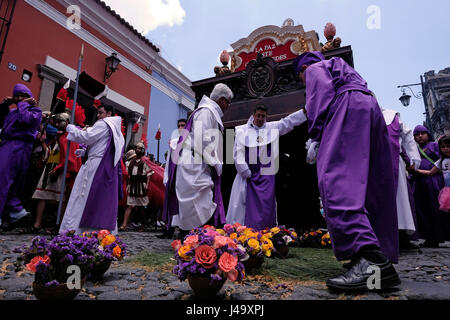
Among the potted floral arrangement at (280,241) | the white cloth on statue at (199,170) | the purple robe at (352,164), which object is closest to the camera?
the purple robe at (352,164)

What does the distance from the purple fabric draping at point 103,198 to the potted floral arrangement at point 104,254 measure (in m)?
1.61

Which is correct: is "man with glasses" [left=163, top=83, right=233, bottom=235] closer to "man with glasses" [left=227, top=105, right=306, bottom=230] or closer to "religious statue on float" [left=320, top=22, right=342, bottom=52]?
"man with glasses" [left=227, top=105, right=306, bottom=230]

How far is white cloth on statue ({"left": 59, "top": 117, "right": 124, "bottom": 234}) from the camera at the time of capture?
347cm

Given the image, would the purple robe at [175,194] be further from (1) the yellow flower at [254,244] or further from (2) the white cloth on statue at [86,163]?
(1) the yellow flower at [254,244]

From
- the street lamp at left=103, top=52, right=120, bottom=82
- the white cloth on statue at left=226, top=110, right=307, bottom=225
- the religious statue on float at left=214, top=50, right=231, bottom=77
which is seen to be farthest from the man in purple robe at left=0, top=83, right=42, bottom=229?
the street lamp at left=103, top=52, right=120, bottom=82

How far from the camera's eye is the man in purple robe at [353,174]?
58.2 inches

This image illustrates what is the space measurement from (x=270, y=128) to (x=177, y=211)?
64.0 inches

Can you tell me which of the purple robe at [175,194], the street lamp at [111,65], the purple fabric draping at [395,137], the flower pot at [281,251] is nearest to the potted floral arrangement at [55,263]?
the purple robe at [175,194]

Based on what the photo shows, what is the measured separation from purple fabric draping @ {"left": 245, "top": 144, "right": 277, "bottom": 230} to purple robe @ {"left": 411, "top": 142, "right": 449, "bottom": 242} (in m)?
2.43

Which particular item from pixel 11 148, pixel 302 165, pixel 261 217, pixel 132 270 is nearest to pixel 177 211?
pixel 261 217

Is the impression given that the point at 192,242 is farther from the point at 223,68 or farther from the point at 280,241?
the point at 223,68

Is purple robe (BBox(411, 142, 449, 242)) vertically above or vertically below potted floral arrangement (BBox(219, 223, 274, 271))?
above

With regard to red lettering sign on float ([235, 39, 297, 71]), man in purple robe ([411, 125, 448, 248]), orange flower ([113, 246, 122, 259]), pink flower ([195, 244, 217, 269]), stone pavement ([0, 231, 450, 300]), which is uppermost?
red lettering sign on float ([235, 39, 297, 71])
